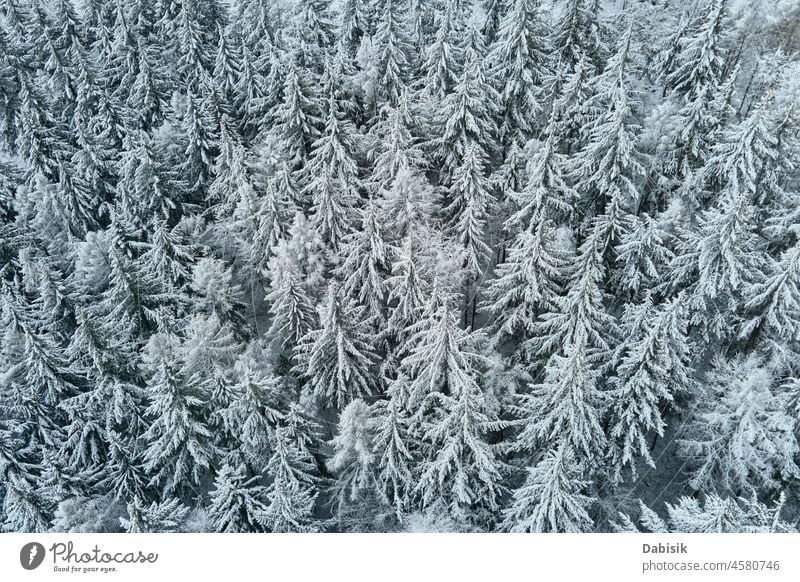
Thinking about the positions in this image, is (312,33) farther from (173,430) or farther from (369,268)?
(173,430)

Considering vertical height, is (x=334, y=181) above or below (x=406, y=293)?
above

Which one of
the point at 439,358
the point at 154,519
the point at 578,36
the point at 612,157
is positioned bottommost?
the point at 154,519

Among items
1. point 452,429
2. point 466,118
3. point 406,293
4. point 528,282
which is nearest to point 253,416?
point 452,429

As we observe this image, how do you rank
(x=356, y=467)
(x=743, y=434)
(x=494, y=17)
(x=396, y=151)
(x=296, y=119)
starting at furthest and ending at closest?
(x=494, y=17)
(x=296, y=119)
(x=396, y=151)
(x=356, y=467)
(x=743, y=434)

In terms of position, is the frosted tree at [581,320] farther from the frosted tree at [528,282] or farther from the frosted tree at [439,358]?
the frosted tree at [439,358]

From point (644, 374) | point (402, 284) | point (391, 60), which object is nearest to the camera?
point (644, 374)

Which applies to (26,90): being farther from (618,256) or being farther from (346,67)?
(618,256)
